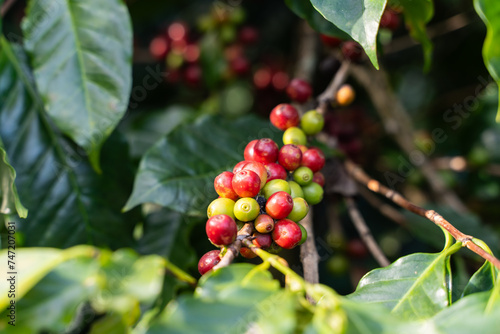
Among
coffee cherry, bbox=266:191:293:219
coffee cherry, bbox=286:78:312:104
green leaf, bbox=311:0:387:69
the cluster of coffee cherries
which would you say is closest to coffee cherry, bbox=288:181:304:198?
the cluster of coffee cherries

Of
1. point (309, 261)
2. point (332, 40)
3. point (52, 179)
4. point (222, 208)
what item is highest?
point (332, 40)

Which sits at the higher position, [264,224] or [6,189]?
[264,224]

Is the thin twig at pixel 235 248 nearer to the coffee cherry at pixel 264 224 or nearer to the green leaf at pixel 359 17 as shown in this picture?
the coffee cherry at pixel 264 224

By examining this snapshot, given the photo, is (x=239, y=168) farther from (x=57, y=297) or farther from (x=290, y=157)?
(x=57, y=297)

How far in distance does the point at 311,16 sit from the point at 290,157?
50 centimetres

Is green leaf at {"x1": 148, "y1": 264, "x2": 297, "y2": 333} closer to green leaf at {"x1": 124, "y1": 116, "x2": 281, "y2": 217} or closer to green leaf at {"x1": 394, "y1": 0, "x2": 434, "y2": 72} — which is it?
green leaf at {"x1": 124, "y1": 116, "x2": 281, "y2": 217}

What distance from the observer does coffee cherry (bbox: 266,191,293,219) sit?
949mm

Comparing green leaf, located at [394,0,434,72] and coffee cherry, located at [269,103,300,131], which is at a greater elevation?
green leaf, located at [394,0,434,72]

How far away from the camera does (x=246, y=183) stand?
0.95m

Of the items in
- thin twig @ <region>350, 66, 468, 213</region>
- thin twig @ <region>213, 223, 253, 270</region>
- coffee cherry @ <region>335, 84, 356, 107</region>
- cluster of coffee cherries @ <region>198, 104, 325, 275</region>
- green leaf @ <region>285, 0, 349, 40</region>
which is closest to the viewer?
thin twig @ <region>213, 223, 253, 270</region>

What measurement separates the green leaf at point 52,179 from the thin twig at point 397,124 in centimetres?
131

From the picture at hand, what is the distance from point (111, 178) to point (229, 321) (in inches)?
38.1

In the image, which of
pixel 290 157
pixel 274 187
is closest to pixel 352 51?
pixel 290 157

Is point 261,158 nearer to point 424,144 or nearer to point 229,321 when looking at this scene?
point 229,321
